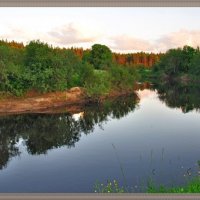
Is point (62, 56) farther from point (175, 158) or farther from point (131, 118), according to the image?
point (175, 158)

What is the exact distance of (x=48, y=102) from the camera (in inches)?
1038

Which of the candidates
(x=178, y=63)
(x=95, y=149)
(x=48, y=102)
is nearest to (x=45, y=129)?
(x=95, y=149)

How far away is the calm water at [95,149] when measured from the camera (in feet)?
37.9

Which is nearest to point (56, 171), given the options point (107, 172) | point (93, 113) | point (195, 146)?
point (107, 172)

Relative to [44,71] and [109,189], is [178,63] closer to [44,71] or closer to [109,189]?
[44,71]

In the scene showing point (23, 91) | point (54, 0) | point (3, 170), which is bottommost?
point (3, 170)

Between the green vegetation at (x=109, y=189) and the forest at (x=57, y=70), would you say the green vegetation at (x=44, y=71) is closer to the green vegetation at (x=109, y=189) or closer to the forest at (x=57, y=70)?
the forest at (x=57, y=70)

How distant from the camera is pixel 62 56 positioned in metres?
27.7

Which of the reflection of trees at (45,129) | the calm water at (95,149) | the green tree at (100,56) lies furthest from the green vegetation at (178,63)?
the reflection of trees at (45,129)

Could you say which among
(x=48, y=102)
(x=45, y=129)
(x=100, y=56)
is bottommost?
(x=45, y=129)

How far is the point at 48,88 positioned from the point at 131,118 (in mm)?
6200

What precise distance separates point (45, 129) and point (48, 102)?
6798 millimetres

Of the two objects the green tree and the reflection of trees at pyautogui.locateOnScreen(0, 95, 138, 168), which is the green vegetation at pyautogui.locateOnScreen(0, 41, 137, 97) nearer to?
the green tree

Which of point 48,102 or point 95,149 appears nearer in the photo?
point 95,149
